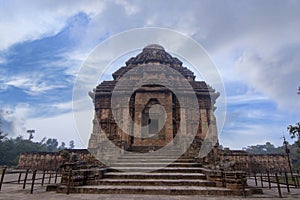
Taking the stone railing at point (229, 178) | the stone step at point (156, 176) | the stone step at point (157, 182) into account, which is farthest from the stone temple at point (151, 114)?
the stone railing at point (229, 178)

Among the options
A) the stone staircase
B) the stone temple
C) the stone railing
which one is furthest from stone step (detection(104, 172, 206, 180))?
the stone temple

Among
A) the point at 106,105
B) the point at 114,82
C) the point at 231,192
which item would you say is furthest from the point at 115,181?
the point at 114,82

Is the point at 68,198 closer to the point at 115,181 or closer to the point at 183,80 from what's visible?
the point at 115,181

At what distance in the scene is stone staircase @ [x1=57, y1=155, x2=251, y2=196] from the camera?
621cm

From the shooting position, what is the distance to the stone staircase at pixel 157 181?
6.21m

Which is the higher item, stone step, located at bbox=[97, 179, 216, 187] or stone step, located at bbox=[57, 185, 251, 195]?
stone step, located at bbox=[97, 179, 216, 187]

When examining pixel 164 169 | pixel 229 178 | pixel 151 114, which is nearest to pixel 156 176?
pixel 164 169

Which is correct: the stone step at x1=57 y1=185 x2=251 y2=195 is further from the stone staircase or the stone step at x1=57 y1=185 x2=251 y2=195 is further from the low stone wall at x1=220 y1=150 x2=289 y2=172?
the low stone wall at x1=220 y1=150 x2=289 y2=172

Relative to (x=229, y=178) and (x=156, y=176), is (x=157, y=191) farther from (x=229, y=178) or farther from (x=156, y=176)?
(x=229, y=178)

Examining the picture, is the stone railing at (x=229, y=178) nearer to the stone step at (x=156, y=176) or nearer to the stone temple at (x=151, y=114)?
the stone step at (x=156, y=176)

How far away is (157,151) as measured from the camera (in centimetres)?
1312

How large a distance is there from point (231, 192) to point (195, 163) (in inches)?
138

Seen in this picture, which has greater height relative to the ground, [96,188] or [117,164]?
[117,164]

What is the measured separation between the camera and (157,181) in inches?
283
